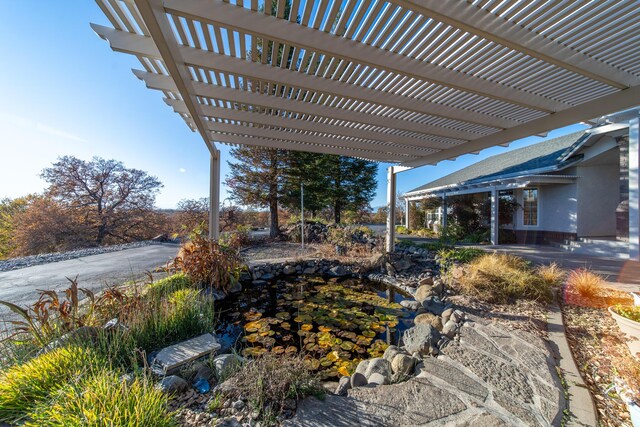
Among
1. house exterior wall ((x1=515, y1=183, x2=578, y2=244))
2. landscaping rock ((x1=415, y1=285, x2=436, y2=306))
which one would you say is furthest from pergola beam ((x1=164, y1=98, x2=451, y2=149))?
house exterior wall ((x1=515, y1=183, x2=578, y2=244))

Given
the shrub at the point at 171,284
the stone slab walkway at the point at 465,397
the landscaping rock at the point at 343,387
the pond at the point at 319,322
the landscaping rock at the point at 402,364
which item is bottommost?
the pond at the point at 319,322

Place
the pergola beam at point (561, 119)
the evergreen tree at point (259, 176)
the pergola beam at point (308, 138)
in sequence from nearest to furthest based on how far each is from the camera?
1. the pergola beam at point (561, 119)
2. the pergola beam at point (308, 138)
3. the evergreen tree at point (259, 176)

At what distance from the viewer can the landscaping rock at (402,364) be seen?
244 cm

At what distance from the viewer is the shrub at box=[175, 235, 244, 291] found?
188 inches

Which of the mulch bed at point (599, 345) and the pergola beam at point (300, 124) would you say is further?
the pergola beam at point (300, 124)

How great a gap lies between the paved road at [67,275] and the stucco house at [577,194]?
11.9 m

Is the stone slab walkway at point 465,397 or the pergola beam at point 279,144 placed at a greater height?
the pergola beam at point 279,144

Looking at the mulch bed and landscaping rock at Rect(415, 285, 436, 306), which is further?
landscaping rock at Rect(415, 285, 436, 306)

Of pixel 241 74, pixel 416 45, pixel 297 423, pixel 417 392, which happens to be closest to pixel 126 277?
pixel 241 74

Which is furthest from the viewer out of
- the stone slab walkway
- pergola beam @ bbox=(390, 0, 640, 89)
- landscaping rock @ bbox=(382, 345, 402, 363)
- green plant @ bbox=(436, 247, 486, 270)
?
green plant @ bbox=(436, 247, 486, 270)

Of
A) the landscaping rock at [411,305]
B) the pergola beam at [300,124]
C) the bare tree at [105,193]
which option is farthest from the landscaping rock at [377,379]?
the bare tree at [105,193]

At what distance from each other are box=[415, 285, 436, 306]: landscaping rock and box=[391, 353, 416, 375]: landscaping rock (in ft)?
6.32

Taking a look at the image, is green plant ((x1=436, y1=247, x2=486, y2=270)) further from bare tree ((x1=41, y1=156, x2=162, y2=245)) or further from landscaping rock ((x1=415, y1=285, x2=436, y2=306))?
bare tree ((x1=41, y1=156, x2=162, y2=245))

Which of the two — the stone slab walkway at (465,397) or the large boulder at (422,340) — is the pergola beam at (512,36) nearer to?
the stone slab walkway at (465,397)
